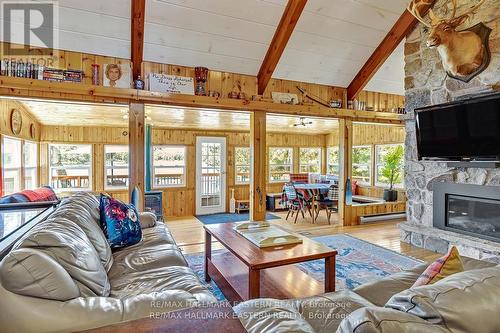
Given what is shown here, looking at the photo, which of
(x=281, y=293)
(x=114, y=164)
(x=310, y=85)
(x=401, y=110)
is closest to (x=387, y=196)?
(x=401, y=110)

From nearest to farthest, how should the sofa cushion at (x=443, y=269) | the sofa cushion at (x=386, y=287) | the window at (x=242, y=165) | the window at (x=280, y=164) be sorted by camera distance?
the sofa cushion at (x=443, y=269) → the sofa cushion at (x=386, y=287) → the window at (x=242, y=165) → the window at (x=280, y=164)

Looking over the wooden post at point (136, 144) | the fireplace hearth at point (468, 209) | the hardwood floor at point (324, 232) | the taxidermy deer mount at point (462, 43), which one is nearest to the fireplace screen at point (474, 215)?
the fireplace hearth at point (468, 209)

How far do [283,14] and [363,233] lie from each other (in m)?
3.44

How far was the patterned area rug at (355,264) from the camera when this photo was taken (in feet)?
9.36

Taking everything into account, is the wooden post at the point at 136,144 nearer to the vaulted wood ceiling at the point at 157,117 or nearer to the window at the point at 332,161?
the vaulted wood ceiling at the point at 157,117

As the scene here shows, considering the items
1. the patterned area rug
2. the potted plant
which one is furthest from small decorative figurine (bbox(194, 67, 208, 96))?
the potted plant

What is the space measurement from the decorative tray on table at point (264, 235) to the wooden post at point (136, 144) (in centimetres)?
162

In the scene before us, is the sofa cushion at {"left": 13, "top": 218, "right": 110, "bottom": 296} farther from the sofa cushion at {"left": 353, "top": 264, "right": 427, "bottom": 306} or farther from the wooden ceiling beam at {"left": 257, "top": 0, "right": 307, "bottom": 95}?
the wooden ceiling beam at {"left": 257, "top": 0, "right": 307, "bottom": 95}

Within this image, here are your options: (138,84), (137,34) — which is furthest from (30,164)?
(137,34)

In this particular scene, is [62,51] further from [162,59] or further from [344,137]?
[344,137]

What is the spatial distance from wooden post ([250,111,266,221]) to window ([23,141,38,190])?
411 cm

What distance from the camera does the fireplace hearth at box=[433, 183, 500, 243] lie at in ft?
10.5

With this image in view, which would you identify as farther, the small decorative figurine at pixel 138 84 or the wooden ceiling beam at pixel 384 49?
the wooden ceiling beam at pixel 384 49

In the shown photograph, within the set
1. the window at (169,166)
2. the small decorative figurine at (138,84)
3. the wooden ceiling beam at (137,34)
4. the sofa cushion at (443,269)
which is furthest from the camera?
the window at (169,166)
